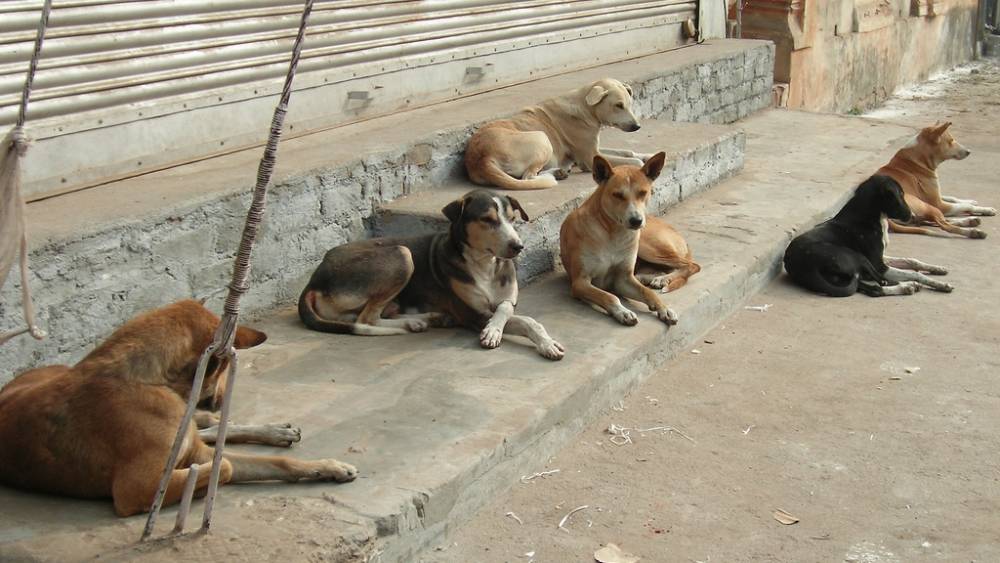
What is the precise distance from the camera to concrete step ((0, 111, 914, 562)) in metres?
3.56

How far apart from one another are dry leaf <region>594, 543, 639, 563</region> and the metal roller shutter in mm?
3378

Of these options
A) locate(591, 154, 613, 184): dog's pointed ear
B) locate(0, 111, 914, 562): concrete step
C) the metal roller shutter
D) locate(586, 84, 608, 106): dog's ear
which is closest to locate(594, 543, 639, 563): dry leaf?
locate(0, 111, 914, 562): concrete step

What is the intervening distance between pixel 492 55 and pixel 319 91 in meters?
2.38

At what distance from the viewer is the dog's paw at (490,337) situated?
5.57 m

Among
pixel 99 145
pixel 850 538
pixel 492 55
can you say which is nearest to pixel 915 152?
pixel 492 55

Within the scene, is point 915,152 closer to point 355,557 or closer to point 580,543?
point 580,543

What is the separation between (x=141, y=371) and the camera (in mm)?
3658

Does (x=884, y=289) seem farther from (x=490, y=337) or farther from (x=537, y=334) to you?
(x=490, y=337)

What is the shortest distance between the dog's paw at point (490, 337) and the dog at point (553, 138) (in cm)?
204

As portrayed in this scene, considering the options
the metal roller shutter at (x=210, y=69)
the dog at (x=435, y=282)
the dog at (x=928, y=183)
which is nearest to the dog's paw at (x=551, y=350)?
the dog at (x=435, y=282)

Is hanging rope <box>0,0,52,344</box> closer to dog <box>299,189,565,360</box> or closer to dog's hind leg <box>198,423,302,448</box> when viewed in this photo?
dog's hind leg <box>198,423,302,448</box>

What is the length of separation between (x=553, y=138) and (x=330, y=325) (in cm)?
312

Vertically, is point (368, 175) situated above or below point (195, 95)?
below

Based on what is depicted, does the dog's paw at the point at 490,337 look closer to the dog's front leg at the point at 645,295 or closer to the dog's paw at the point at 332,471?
the dog's front leg at the point at 645,295
